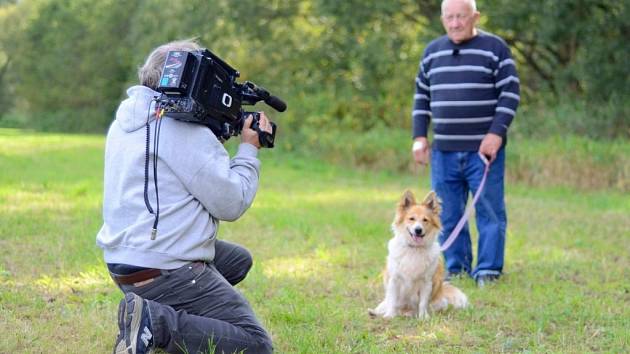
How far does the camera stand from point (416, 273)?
5.42 m

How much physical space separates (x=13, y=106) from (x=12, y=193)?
4536cm

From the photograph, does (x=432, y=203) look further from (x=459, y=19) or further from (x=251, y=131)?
(x=251, y=131)

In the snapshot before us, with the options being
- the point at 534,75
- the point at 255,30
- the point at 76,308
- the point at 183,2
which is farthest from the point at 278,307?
the point at 183,2

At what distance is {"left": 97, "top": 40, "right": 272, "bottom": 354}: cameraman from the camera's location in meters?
3.73

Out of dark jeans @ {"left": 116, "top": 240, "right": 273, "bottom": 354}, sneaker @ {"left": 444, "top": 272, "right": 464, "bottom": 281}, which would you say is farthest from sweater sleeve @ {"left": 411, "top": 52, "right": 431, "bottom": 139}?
dark jeans @ {"left": 116, "top": 240, "right": 273, "bottom": 354}

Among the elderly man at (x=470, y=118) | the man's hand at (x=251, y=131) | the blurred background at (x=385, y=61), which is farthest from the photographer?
the blurred background at (x=385, y=61)

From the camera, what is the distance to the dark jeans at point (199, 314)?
381 cm

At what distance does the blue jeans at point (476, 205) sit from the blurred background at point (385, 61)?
24.7 ft

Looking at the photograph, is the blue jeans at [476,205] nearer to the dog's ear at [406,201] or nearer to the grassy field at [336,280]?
the grassy field at [336,280]

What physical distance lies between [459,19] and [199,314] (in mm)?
3343

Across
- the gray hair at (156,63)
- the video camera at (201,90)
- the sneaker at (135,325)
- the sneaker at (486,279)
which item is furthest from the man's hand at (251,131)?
the sneaker at (486,279)

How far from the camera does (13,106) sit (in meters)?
52.5

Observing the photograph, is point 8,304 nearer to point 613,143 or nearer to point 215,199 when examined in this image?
point 215,199

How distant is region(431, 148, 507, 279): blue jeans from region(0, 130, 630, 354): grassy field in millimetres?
277
